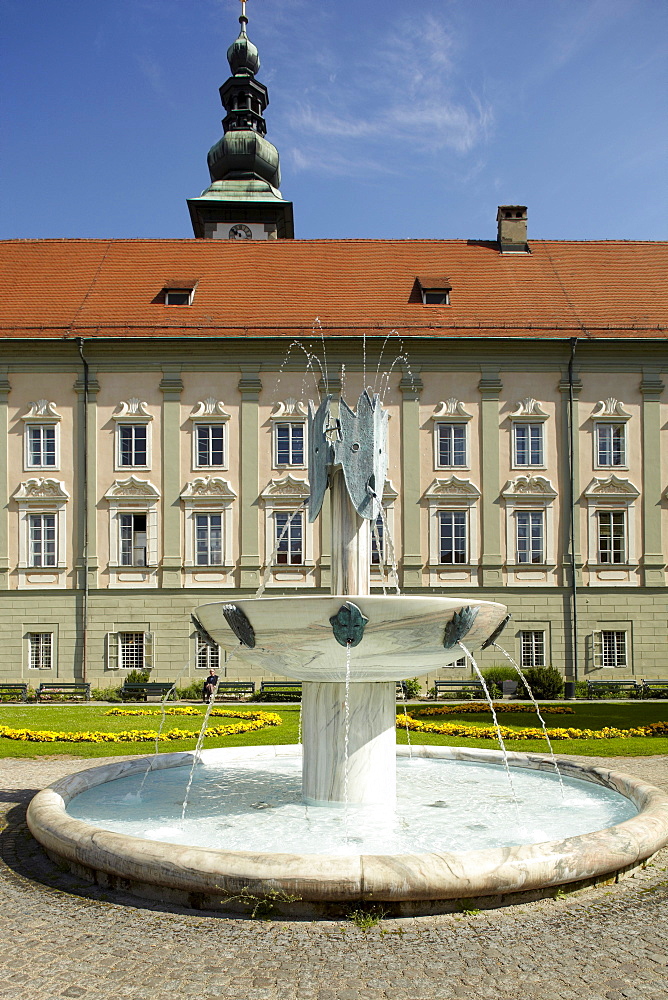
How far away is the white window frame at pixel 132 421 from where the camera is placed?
33.5 meters

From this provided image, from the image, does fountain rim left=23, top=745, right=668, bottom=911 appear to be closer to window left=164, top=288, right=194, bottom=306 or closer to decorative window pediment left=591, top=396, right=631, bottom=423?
decorative window pediment left=591, top=396, right=631, bottom=423

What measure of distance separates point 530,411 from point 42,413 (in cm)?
1782

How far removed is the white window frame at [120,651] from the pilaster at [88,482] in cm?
194

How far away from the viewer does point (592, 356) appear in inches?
1335

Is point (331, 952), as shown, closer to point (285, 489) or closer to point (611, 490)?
point (285, 489)

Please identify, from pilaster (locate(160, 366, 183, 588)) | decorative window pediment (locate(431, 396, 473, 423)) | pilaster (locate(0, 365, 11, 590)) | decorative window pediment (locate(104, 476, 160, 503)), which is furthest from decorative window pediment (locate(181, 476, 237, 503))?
decorative window pediment (locate(431, 396, 473, 423))

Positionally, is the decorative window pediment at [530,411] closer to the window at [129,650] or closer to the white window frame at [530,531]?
the white window frame at [530,531]

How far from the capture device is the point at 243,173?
4888cm

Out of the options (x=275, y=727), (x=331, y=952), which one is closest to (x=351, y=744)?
(x=331, y=952)

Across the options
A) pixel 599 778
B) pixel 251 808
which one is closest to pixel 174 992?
pixel 251 808

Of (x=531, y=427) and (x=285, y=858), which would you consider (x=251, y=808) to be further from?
(x=531, y=427)

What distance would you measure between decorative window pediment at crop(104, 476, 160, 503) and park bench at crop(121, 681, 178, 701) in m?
6.72

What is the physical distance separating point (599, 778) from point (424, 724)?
913 cm

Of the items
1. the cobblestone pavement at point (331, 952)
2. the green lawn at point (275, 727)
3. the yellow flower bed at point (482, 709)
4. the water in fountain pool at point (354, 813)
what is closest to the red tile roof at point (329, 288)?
the green lawn at point (275, 727)
